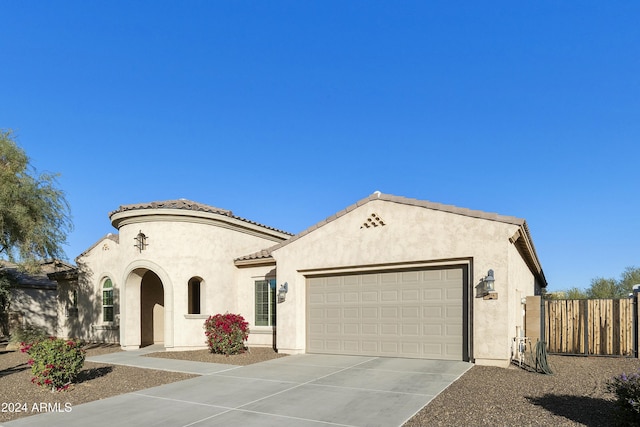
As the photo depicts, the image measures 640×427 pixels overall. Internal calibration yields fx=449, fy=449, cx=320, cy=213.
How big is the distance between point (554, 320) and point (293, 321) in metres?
8.37

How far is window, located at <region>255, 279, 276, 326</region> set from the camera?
16.5m

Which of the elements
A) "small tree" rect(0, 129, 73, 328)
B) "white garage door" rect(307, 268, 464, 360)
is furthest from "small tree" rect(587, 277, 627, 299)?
"small tree" rect(0, 129, 73, 328)

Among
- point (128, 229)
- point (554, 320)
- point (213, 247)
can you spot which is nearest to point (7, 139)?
point (128, 229)

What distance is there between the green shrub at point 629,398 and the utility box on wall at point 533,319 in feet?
27.6

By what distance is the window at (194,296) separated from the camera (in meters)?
17.8

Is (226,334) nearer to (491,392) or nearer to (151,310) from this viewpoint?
(151,310)

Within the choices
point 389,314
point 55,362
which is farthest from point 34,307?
→ point 389,314

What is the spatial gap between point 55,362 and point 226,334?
19.3 feet

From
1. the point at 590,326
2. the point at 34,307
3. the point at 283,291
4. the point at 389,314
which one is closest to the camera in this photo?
the point at 389,314

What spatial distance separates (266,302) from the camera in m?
16.8

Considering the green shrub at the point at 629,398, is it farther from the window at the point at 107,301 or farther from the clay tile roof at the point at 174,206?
the window at the point at 107,301

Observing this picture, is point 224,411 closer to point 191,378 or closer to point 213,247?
point 191,378

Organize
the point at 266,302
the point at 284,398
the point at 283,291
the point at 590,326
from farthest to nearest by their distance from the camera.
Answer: the point at 266,302, the point at 283,291, the point at 590,326, the point at 284,398

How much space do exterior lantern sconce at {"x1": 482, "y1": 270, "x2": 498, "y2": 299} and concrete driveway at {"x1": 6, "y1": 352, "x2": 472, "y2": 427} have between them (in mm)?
1799
